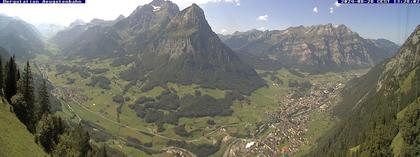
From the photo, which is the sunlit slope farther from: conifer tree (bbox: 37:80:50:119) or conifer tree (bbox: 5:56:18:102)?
conifer tree (bbox: 37:80:50:119)

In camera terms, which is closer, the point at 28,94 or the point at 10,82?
the point at 10,82

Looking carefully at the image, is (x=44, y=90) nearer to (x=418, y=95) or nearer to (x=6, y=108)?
(x=6, y=108)

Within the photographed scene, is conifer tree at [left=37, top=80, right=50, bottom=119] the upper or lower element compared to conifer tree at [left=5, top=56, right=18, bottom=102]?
lower

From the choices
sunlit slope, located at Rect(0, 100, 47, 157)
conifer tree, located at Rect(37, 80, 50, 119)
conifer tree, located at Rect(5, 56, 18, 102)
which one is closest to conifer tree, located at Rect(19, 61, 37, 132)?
conifer tree, located at Rect(5, 56, 18, 102)

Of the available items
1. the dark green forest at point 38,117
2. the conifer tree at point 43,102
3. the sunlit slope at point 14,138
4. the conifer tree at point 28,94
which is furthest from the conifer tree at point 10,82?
the conifer tree at point 43,102

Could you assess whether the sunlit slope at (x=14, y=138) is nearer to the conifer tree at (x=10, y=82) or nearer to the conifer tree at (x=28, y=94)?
the conifer tree at (x=28, y=94)

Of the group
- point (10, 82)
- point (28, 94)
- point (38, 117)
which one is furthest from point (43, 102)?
point (10, 82)

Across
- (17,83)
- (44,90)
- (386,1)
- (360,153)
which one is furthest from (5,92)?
(360,153)

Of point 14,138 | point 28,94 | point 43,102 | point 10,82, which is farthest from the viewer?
point 43,102

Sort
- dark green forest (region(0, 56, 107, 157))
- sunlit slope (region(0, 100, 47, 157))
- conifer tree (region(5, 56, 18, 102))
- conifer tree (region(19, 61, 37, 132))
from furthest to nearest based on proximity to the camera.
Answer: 1. conifer tree (region(5, 56, 18, 102))
2. conifer tree (region(19, 61, 37, 132))
3. dark green forest (region(0, 56, 107, 157))
4. sunlit slope (region(0, 100, 47, 157))

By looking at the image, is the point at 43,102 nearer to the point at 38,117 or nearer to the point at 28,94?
the point at 38,117

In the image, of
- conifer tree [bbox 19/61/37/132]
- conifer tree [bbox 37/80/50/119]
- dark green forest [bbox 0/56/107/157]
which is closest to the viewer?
dark green forest [bbox 0/56/107/157]
